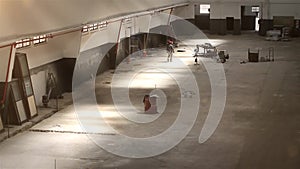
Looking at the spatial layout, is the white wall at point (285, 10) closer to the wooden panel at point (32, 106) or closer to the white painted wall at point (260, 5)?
the white painted wall at point (260, 5)

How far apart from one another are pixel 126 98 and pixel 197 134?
5.43 metres

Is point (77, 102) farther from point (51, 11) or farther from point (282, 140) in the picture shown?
point (282, 140)

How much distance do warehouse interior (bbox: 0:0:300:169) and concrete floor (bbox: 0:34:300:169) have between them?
0.03 metres

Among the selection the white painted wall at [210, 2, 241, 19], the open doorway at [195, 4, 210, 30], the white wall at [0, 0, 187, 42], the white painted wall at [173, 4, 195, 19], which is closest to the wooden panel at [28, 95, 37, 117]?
the white wall at [0, 0, 187, 42]

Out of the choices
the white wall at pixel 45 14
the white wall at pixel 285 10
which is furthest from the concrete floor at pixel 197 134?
the white wall at pixel 285 10

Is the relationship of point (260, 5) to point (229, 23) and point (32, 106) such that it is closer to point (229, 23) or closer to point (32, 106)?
point (229, 23)

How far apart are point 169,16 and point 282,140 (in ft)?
77.5

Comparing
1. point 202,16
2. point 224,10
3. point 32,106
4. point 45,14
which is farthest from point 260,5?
point 32,106

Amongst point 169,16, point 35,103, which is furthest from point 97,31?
point 169,16

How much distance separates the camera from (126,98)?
2061 centimetres

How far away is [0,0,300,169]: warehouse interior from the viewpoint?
14023 millimetres

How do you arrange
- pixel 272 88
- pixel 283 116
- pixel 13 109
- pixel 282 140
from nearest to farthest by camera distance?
1. pixel 282 140
2. pixel 13 109
3. pixel 283 116
4. pixel 272 88

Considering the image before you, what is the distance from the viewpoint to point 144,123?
17.0m

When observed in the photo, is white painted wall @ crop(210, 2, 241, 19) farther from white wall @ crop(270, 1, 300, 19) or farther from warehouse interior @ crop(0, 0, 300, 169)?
warehouse interior @ crop(0, 0, 300, 169)
